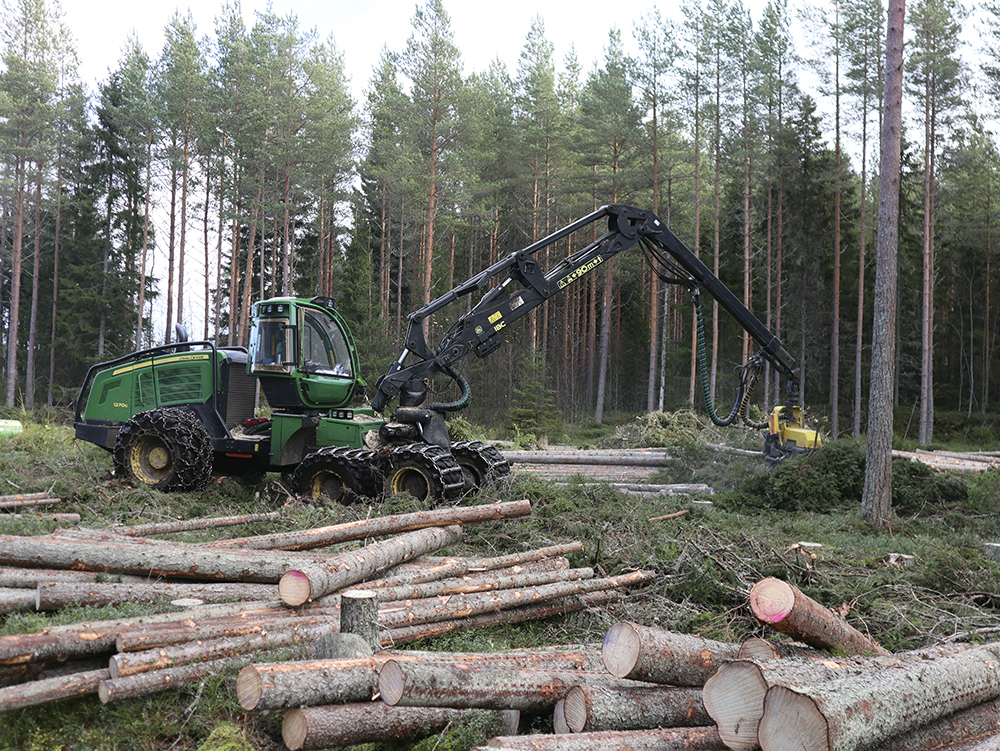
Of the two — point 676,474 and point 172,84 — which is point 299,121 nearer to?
point 172,84

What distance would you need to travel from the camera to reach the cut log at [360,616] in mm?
4258

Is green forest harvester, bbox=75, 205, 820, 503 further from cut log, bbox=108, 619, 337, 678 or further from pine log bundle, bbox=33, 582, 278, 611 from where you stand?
cut log, bbox=108, 619, 337, 678

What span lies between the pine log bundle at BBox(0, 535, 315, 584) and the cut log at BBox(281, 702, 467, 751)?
2.04 metres

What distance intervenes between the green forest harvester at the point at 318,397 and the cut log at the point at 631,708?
5272mm

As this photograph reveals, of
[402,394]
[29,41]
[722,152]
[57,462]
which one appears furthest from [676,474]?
[29,41]

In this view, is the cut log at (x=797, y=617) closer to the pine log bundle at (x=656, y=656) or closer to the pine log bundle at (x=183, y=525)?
the pine log bundle at (x=656, y=656)

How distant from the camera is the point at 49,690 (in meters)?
3.89

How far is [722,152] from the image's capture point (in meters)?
28.1

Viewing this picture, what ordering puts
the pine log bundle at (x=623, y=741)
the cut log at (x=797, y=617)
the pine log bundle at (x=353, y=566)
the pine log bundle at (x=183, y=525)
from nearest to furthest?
the pine log bundle at (x=623, y=741) < the cut log at (x=797, y=617) < the pine log bundle at (x=353, y=566) < the pine log bundle at (x=183, y=525)

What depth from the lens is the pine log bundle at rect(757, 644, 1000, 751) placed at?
271 cm

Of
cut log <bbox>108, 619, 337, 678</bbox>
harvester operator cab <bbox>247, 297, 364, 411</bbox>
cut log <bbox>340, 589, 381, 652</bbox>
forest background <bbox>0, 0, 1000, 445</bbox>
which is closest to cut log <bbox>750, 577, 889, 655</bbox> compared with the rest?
cut log <bbox>340, 589, 381, 652</bbox>

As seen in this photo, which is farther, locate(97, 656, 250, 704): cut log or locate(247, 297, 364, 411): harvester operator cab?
locate(247, 297, 364, 411): harvester operator cab

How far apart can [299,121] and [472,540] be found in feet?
79.0

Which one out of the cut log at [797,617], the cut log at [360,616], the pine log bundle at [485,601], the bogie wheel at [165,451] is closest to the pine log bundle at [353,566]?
the pine log bundle at [485,601]
